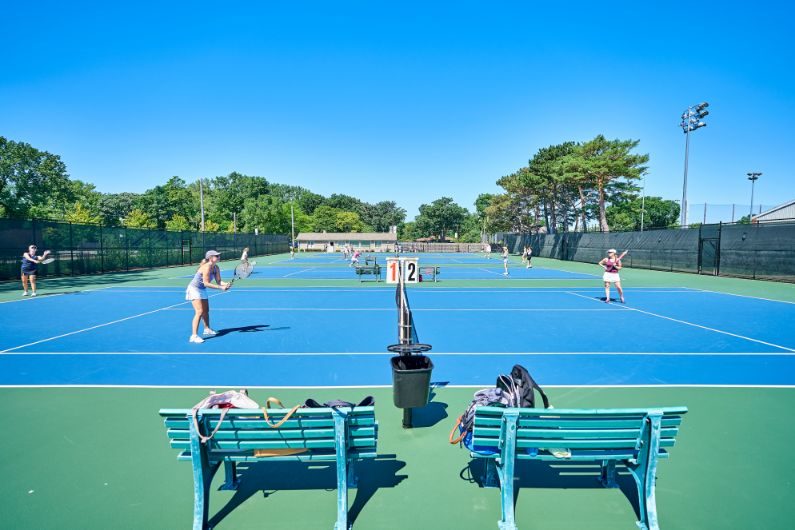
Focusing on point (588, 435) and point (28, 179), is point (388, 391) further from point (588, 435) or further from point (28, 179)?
point (28, 179)

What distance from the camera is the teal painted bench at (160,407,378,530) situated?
2.99 metres

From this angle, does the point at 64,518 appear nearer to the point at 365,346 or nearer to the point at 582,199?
Result: the point at 365,346

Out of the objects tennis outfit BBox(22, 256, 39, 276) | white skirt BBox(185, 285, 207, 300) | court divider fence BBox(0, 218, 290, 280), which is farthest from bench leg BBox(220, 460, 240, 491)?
court divider fence BBox(0, 218, 290, 280)

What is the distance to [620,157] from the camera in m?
41.8

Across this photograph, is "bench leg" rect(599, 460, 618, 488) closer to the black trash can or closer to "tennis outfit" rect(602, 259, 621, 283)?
the black trash can

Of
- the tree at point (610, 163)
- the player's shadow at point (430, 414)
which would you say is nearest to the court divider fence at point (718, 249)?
the tree at point (610, 163)

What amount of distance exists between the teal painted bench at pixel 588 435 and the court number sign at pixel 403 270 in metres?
2.87

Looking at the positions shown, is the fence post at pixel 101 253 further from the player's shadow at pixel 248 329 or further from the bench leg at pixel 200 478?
the bench leg at pixel 200 478

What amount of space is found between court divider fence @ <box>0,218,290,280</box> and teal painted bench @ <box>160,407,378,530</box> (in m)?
23.6

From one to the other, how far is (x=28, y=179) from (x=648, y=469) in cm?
6224

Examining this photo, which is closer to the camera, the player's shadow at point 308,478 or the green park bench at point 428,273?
the player's shadow at point 308,478

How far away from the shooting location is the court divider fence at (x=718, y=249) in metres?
21.3

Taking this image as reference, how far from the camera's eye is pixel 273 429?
2.98 meters

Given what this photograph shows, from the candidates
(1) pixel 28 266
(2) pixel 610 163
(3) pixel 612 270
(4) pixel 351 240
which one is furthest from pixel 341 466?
(4) pixel 351 240
